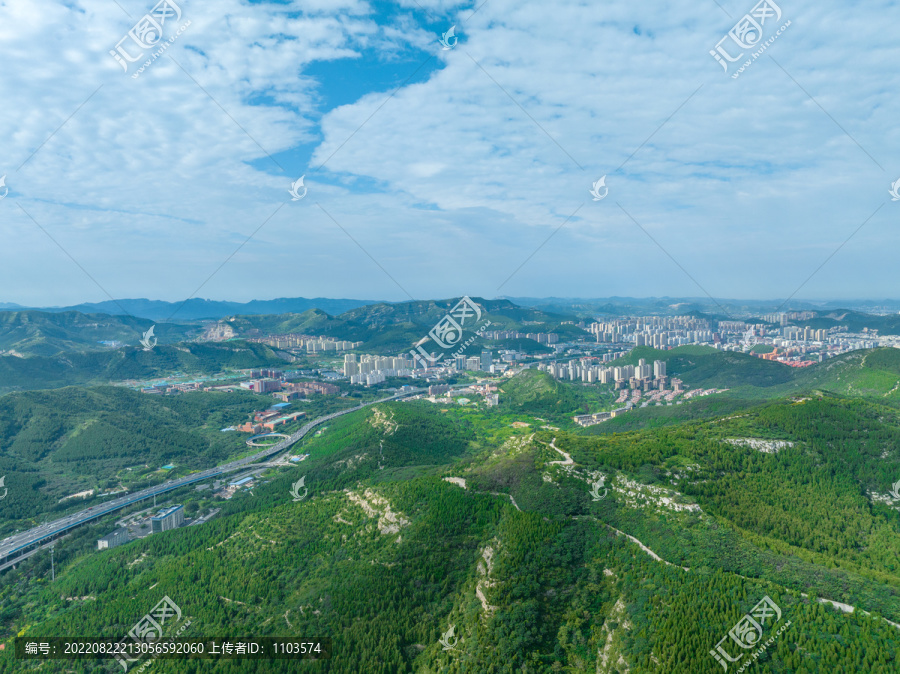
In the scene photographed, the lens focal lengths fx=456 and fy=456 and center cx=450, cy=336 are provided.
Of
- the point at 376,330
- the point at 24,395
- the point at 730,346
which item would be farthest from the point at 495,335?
the point at 24,395

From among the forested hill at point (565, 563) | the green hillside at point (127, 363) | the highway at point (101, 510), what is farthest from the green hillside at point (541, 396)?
the green hillside at point (127, 363)

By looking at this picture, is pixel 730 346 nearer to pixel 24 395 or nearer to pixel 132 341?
pixel 24 395

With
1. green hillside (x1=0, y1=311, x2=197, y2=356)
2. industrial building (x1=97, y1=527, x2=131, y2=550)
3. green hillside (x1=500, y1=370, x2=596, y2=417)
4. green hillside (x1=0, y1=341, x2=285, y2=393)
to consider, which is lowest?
industrial building (x1=97, y1=527, x2=131, y2=550)

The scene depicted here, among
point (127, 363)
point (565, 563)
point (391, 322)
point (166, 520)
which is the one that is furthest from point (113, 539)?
point (391, 322)

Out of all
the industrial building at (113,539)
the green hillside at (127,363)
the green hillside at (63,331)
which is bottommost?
the industrial building at (113,539)

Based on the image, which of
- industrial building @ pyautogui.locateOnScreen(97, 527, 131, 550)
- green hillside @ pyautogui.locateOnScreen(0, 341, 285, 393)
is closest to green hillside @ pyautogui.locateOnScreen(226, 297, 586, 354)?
green hillside @ pyautogui.locateOnScreen(0, 341, 285, 393)

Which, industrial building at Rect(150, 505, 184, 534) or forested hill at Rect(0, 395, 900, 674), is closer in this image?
forested hill at Rect(0, 395, 900, 674)

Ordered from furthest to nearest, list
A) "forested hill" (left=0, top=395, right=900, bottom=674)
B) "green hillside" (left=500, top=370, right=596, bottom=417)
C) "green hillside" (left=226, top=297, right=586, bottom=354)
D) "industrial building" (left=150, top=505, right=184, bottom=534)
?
"green hillside" (left=226, top=297, right=586, bottom=354)
"green hillside" (left=500, top=370, right=596, bottom=417)
"industrial building" (left=150, top=505, right=184, bottom=534)
"forested hill" (left=0, top=395, right=900, bottom=674)

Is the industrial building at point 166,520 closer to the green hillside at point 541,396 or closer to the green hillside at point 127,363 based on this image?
the green hillside at point 541,396

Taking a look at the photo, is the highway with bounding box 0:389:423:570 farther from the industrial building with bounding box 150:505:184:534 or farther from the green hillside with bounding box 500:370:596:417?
the green hillside with bounding box 500:370:596:417

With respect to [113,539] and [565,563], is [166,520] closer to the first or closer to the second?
[113,539]
